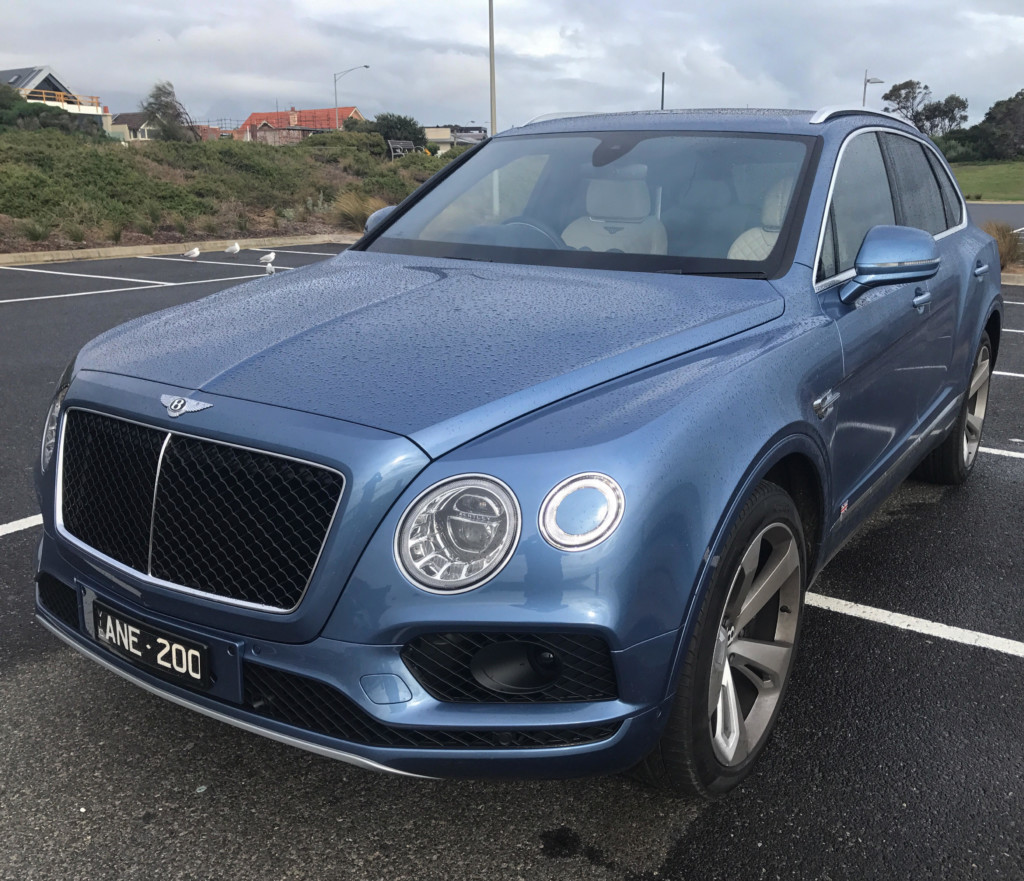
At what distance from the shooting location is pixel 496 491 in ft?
6.37

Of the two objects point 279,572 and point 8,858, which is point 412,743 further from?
point 8,858

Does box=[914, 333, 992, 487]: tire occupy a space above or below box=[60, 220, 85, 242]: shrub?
below

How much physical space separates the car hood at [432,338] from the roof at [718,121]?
886 millimetres

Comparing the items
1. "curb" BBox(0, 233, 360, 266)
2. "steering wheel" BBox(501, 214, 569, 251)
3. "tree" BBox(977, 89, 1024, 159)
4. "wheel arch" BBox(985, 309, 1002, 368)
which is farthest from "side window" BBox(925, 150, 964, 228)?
"tree" BBox(977, 89, 1024, 159)

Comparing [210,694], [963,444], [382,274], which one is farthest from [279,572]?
[963,444]

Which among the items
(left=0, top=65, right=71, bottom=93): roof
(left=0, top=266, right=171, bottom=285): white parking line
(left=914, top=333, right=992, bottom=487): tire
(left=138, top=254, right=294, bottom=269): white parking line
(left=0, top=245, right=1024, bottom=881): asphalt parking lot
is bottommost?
(left=0, top=245, right=1024, bottom=881): asphalt parking lot

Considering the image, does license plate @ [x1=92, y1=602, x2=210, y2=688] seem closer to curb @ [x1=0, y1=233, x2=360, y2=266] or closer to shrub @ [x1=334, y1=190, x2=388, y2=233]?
curb @ [x1=0, y1=233, x2=360, y2=266]

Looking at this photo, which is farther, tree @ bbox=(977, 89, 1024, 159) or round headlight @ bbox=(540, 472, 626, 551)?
tree @ bbox=(977, 89, 1024, 159)

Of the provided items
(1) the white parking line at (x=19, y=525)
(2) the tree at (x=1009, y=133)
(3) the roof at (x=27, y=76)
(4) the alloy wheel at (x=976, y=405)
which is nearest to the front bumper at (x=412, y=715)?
(1) the white parking line at (x=19, y=525)

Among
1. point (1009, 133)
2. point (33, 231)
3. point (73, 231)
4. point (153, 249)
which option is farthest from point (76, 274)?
point (1009, 133)

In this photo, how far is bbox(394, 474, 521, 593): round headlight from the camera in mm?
1916

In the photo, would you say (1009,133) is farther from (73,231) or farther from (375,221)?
(375,221)

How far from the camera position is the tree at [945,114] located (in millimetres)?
71438

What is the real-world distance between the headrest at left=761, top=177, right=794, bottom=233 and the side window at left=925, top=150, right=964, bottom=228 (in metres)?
1.70
